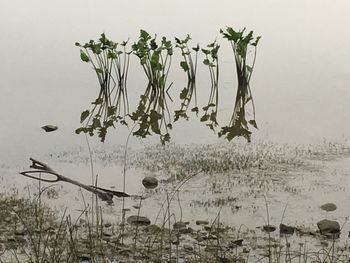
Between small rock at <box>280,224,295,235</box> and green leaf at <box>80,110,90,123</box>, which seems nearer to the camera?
small rock at <box>280,224,295,235</box>

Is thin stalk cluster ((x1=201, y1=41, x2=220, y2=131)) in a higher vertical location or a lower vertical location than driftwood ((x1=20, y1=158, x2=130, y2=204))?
higher

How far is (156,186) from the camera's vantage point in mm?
4809

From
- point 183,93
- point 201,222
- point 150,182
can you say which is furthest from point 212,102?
point 201,222

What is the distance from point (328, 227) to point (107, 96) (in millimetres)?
4102

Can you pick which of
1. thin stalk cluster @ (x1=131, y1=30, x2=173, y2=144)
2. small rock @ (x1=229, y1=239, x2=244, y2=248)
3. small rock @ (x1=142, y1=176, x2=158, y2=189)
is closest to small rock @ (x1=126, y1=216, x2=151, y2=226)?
small rock @ (x1=229, y1=239, x2=244, y2=248)

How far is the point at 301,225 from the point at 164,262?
1.01 metres

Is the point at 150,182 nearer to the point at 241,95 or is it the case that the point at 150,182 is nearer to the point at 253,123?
the point at 253,123

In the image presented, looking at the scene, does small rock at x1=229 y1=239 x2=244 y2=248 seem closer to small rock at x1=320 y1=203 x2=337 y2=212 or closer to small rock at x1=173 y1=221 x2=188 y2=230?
small rock at x1=173 y1=221 x2=188 y2=230

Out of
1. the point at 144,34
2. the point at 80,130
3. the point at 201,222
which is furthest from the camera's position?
the point at 144,34

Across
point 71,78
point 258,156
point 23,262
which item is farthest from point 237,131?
point 23,262

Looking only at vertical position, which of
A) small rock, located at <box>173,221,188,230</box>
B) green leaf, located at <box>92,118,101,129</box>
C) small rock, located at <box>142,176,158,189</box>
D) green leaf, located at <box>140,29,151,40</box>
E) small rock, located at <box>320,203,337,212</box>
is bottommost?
small rock, located at <box>173,221,188,230</box>

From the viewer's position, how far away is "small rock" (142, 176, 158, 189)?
15.8 feet

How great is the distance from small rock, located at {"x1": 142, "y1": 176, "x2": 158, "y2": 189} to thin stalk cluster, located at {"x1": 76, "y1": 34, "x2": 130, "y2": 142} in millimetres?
1208

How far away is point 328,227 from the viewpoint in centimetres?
395
